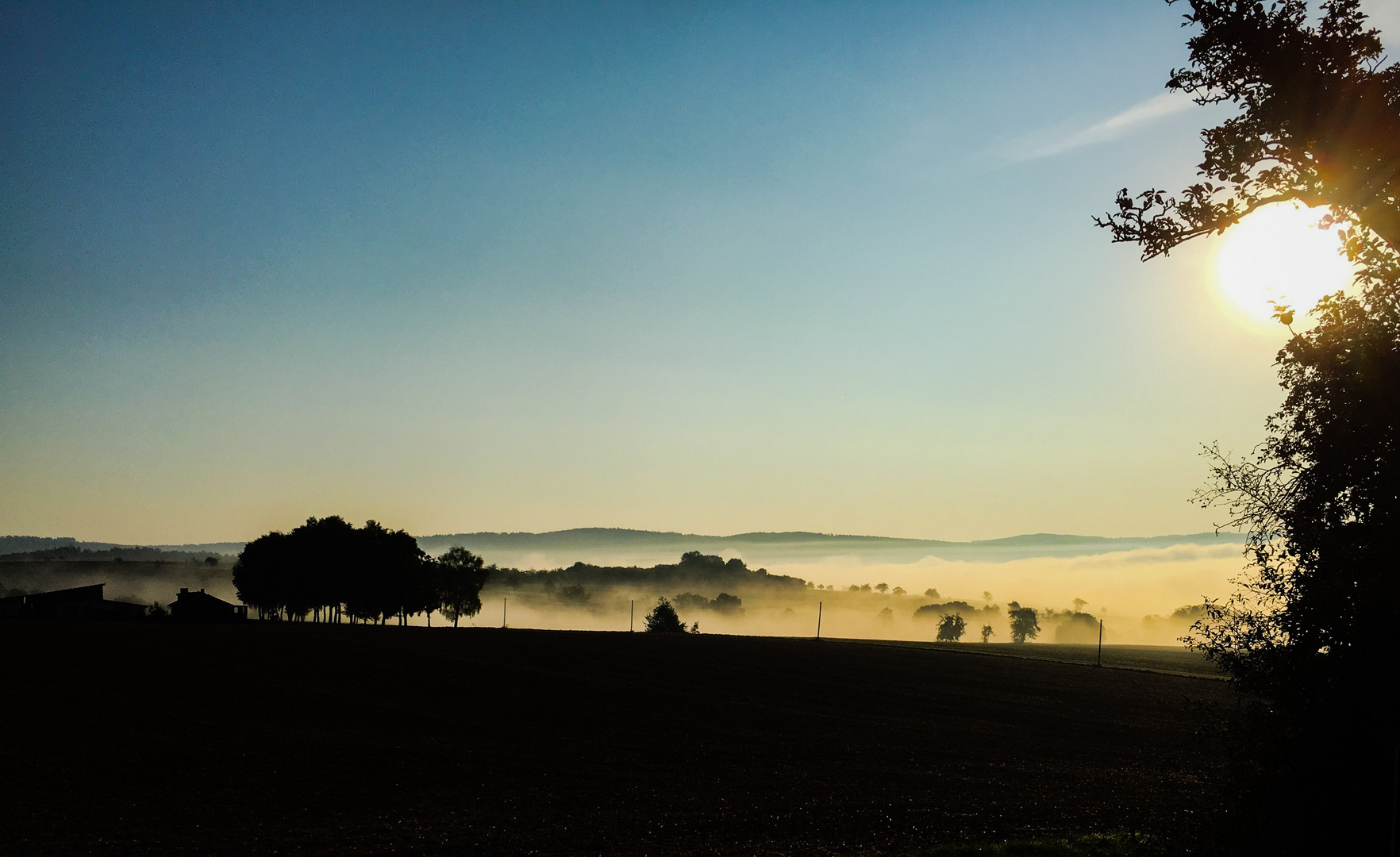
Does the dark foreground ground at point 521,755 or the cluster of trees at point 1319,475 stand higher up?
the cluster of trees at point 1319,475

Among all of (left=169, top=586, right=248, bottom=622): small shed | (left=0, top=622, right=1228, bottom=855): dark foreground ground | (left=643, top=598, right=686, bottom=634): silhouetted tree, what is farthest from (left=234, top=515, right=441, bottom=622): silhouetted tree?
(left=0, top=622, right=1228, bottom=855): dark foreground ground

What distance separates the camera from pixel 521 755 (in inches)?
1463

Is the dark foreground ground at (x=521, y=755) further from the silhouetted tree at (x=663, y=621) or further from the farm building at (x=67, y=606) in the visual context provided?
the silhouetted tree at (x=663, y=621)

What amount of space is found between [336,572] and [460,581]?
28.6 meters

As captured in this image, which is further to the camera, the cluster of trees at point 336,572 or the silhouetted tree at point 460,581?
the silhouetted tree at point 460,581

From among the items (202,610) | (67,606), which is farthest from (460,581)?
(67,606)

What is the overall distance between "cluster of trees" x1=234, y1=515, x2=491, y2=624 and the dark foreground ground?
4492 centimetres

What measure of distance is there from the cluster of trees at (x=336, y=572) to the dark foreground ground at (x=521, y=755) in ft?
147

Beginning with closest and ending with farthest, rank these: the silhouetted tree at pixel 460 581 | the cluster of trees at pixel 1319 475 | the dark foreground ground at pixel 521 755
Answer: the cluster of trees at pixel 1319 475
the dark foreground ground at pixel 521 755
the silhouetted tree at pixel 460 581

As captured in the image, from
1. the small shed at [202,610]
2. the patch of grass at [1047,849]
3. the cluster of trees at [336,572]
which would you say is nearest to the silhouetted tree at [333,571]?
the cluster of trees at [336,572]

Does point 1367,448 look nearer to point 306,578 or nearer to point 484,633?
point 484,633

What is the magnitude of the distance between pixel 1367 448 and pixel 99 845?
2825 centimetres

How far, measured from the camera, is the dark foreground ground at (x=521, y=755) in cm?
2406

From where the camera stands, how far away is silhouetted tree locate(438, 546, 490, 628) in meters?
147
